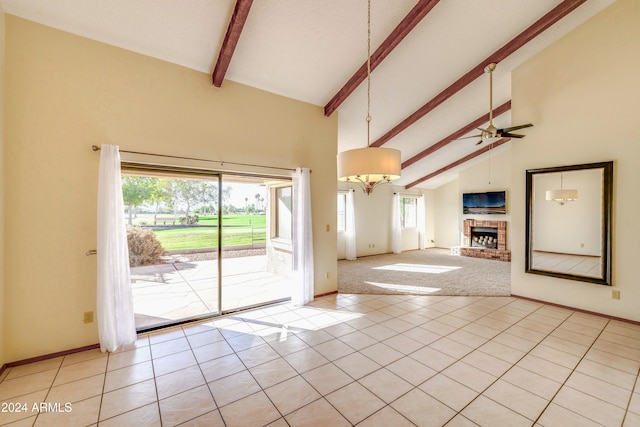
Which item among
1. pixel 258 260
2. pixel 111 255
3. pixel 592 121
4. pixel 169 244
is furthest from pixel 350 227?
pixel 111 255

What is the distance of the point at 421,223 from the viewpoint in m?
10.3

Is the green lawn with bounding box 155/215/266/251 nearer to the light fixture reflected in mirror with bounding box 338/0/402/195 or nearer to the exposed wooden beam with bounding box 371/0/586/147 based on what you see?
the light fixture reflected in mirror with bounding box 338/0/402/195

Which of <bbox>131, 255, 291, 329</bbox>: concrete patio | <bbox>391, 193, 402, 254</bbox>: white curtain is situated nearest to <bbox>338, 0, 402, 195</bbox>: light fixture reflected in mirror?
<bbox>131, 255, 291, 329</bbox>: concrete patio

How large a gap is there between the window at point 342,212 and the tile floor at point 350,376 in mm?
4905

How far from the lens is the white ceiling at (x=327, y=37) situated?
8.95 ft

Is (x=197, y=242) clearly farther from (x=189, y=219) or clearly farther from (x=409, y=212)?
(x=409, y=212)

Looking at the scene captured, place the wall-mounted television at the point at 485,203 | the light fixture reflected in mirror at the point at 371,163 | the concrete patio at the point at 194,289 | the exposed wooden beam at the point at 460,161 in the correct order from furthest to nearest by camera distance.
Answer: the wall-mounted television at the point at 485,203, the exposed wooden beam at the point at 460,161, the concrete patio at the point at 194,289, the light fixture reflected in mirror at the point at 371,163

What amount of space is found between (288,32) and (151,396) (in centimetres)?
394

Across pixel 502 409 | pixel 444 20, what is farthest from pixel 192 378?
pixel 444 20

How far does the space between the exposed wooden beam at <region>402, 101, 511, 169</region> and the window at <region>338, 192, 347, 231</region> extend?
6.96ft

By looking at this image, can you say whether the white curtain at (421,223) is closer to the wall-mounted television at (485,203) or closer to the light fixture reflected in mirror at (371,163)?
the wall-mounted television at (485,203)

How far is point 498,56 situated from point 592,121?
1612mm

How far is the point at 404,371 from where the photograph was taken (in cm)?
246

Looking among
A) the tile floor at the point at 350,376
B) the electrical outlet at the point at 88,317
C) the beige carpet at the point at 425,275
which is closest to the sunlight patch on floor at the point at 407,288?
the beige carpet at the point at 425,275
